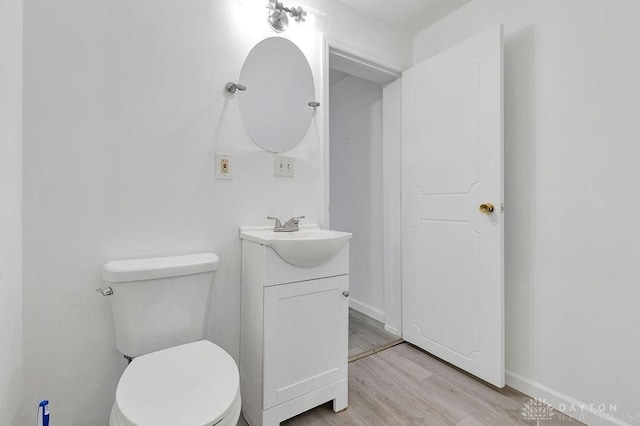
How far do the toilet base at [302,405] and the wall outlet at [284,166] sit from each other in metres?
1.10

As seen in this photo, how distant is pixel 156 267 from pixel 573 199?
6.16ft

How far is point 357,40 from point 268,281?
165cm

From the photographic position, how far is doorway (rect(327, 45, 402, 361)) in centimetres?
216

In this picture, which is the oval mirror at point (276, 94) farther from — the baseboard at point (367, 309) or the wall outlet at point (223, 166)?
the baseboard at point (367, 309)

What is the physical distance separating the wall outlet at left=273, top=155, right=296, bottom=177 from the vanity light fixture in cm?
70

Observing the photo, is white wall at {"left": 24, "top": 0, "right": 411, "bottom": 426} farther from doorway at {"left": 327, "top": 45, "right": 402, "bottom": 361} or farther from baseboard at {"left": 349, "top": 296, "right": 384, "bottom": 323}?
baseboard at {"left": 349, "top": 296, "right": 384, "bottom": 323}

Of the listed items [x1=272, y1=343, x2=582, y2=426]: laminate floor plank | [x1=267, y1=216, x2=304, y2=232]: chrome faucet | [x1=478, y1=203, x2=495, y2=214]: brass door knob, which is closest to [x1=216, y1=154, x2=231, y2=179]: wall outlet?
[x1=267, y1=216, x2=304, y2=232]: chrome faucet

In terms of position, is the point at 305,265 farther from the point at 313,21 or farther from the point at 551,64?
the point at 551,64

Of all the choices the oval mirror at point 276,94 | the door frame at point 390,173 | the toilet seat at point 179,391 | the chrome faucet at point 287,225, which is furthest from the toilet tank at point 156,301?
the door frame at point 390,173

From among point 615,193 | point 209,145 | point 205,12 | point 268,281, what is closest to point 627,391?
point 615,193

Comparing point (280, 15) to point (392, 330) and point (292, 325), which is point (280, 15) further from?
point (392, 330)

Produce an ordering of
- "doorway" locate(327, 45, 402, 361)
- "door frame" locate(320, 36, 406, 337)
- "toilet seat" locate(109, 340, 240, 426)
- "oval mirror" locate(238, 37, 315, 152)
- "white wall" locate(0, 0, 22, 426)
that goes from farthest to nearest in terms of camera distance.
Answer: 1. "doorway" locate(327, 45, 402, 361)
2. "door frame" locate(320, 36, 406, 337)
3. "oval mirror" locate(238, 37, 315, 152)
4. "white wall" locate(0, 0, 22, 426)
5. "toilet seat" locate(109, 340, 240, 426)

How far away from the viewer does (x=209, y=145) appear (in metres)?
1.38

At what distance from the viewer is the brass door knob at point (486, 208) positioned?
5.02 feet
